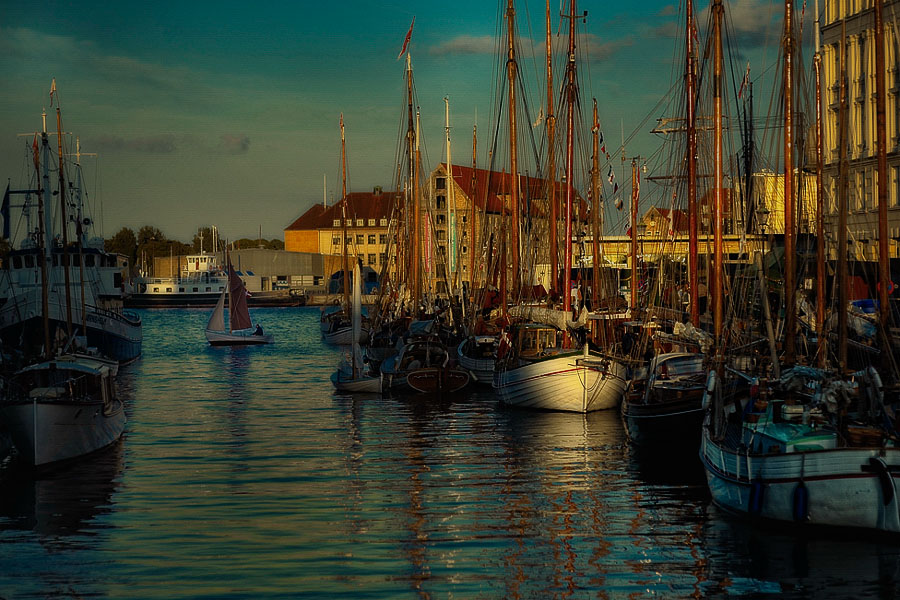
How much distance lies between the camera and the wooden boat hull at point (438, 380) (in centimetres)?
5000

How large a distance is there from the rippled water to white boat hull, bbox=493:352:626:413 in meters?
0.79

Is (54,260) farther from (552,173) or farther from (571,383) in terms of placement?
(571,383)

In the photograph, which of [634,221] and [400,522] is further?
[634,221]

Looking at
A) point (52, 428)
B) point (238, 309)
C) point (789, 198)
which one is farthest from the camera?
point (238, 309)

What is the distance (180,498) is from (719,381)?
13.6 m

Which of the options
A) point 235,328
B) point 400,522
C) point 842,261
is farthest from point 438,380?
point 235,328

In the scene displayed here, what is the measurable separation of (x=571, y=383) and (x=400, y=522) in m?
18.1

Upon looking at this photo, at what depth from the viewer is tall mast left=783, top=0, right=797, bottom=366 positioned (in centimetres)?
2861

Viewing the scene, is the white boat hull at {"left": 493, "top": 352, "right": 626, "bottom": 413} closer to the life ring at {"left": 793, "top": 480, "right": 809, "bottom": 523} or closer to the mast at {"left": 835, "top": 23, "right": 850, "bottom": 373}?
the mast at {"left": 835, "top": 23, "right": 850, "bottom": 373}

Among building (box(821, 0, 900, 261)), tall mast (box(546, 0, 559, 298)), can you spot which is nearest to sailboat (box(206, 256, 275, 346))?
tall mast (box(546, 0, 559, 298))

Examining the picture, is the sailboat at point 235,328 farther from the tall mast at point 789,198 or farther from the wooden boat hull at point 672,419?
the tall mast at point 789,198

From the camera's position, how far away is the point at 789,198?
32.9 metres

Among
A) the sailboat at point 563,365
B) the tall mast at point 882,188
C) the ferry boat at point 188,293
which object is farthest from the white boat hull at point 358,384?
the ferry boat at point 188,293

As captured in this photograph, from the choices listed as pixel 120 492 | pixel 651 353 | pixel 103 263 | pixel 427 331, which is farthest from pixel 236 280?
pixel 120 492
